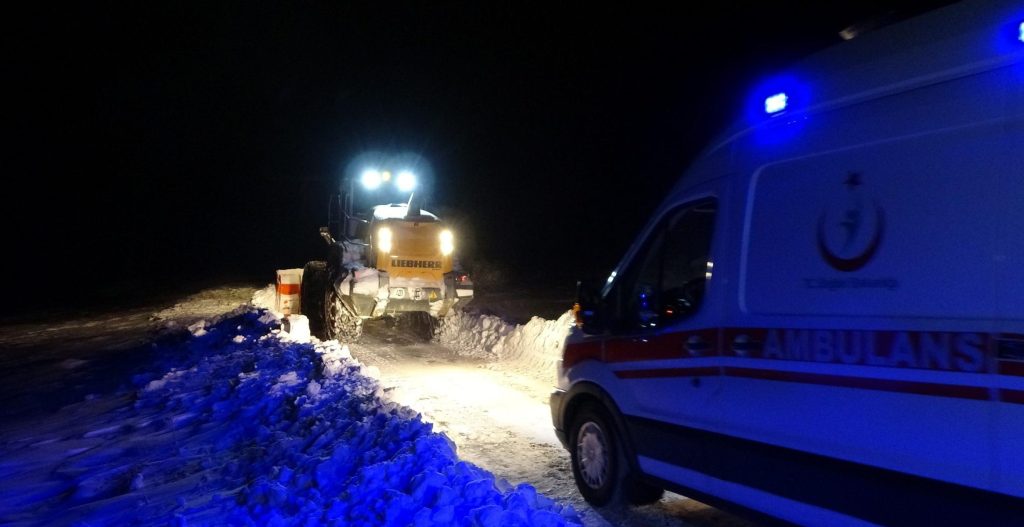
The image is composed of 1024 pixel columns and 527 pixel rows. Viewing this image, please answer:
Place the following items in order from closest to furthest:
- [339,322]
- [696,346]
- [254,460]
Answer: [696,346] < [254,460] < [339,322]

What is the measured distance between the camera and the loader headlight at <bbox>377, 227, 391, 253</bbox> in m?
13.0

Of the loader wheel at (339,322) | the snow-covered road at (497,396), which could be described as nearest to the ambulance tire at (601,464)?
the snow-covered road at (497,396)

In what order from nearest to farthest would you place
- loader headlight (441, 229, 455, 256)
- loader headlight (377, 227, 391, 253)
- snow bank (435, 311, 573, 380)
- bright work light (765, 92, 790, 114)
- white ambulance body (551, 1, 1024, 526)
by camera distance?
1. white ambulance body (551, 1, 1024, 526)
2. bright work light (765, 92, 790, 114)
3. snow bank (435, 311, 573, 380)
4. loader headlight (377, 227, 391, 253)
5. loader headlight (441, 229, 455, 256)

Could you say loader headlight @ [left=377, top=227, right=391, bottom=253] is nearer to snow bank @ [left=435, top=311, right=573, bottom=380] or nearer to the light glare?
the light glare

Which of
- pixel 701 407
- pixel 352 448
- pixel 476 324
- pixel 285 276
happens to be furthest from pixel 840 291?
pixel 285 276

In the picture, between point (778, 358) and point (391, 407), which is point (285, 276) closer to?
point (391, 407)

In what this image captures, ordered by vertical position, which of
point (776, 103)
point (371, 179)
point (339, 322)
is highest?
point (371, 179)

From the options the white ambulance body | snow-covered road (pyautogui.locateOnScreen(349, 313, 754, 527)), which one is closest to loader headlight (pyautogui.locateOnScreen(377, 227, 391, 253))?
snow-covered road (pyautogui.locateOnScreen(349, 313, 754, 527))

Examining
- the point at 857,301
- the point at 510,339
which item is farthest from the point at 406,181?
the point at 857,301

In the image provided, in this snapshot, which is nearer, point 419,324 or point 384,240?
point 384,240

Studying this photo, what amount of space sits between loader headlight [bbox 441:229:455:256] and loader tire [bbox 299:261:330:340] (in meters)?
2.38

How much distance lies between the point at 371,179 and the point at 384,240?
1.69m

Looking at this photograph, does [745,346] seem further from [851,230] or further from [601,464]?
[601,464]

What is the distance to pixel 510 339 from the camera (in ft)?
40.2
